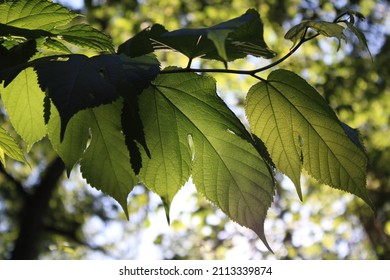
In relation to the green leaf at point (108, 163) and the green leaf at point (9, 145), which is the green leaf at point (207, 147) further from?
the green leaf at point (9, 145)

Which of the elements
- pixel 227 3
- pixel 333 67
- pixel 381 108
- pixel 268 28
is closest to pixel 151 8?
pixel 227 3

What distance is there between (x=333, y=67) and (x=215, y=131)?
570 centimetres

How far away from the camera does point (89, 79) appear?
1.18 ft

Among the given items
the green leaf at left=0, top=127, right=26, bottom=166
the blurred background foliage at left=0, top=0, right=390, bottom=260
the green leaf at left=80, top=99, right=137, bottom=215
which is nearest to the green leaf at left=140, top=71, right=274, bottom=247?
the green leaf at left=80, top=99, right=137, bottom=215

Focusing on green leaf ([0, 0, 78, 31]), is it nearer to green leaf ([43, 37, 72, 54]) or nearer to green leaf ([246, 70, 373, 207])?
green leaf ([43, 37, 72, 54])

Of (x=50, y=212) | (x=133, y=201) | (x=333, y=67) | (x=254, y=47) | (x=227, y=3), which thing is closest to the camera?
(x=254, y=47)

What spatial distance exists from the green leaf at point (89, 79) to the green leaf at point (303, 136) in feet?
0.44

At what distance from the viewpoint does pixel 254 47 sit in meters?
0.45

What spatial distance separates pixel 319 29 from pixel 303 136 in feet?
0.37

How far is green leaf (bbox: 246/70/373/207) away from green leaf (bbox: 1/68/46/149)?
198mm

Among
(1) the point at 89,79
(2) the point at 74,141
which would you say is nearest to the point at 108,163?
(2) the point at 74,141

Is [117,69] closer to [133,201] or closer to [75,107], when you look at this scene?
[75,107]

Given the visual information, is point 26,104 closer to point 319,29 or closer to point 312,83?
point 319,29

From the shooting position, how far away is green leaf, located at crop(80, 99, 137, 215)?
0.48m
